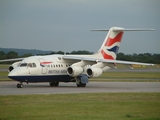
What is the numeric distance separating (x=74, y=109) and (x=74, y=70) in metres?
16.9

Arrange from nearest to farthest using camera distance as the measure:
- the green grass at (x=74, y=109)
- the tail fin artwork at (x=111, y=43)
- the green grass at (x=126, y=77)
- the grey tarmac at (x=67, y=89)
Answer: the green grass at (x=74, y=109), the grey tarmac at (x=67, y=89), the tail fin artwork at (x=111, y=43), the green grass at (x=126, y=77)

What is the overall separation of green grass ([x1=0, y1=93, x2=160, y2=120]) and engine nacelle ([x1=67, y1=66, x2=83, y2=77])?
11805mm

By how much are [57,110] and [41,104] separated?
2410mm

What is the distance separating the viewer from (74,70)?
36219 millimetres

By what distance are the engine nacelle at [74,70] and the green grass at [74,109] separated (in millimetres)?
11805

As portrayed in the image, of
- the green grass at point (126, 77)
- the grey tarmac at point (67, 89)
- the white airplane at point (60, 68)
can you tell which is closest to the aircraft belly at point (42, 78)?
the white airplane at point (60, 68)

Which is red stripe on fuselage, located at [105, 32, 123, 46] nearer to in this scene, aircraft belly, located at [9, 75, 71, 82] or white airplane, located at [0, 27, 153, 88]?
white airplane, located at [0, 27, 153, 88]

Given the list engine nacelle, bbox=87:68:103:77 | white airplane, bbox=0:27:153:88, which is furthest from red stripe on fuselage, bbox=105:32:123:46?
engine nacelle, bbox=87:68:103:77

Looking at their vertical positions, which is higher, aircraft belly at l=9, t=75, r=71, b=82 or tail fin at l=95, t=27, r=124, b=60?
tail fin at l=95, t=27, r=124, b=60

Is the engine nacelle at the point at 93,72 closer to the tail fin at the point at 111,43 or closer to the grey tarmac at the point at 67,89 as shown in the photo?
the grey tarmac at the point at 67,89

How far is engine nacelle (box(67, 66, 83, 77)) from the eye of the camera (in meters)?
36.3

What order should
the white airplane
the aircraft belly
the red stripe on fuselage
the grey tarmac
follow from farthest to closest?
the red stripe on fuselage < the white airplane < the aircraft belly < the grey tarmac

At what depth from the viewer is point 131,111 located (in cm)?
1902

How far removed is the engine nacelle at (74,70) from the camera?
3626cm
